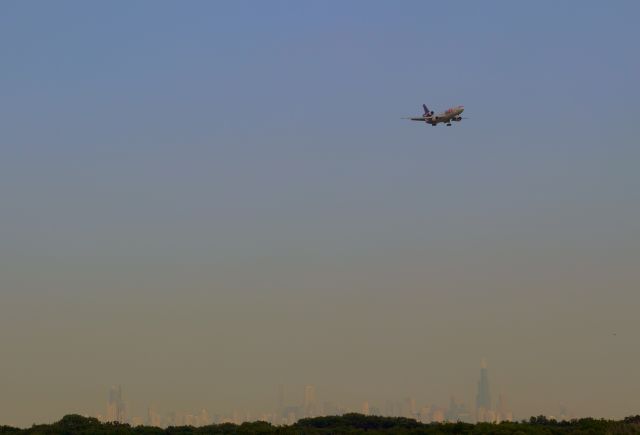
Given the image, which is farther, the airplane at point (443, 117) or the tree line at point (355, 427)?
the airplane at point (443, 117)

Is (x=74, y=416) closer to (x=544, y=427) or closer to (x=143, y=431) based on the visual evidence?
(x=143, y=431)

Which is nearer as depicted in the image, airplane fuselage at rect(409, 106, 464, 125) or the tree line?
the tree line

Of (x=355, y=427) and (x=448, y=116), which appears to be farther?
(x=448, y=116)

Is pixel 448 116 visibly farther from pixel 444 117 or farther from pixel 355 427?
pixel 355 427

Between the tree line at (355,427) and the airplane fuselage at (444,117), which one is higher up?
the airplane fuselage at (444,117)

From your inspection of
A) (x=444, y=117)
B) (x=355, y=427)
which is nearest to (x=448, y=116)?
(x=444, y=117)

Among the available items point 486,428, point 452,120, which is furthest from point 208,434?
point 452,120

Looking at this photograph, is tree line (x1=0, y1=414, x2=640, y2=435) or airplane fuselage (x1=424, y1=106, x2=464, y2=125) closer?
tree line (x1=0, y1=414, x2=640, y2=435)

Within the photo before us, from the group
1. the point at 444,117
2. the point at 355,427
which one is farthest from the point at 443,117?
the point at 355,427

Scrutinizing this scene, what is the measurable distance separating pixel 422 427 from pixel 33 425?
33.7 m

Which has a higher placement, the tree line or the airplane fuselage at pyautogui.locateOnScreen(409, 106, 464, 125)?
the airplane fuselage at pyautogui.locateOnScreen(409, 106, 464, 125)

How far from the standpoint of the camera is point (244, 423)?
91.9 m

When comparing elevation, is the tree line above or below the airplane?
below

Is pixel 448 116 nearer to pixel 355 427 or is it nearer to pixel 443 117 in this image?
pixel 443 117
